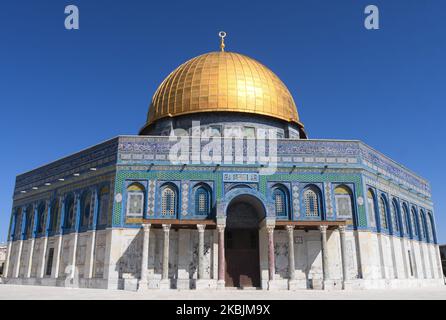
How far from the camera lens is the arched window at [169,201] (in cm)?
1864

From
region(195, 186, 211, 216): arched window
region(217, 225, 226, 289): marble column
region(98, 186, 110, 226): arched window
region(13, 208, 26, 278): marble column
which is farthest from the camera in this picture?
region(13, 208, 26, 278): marble column

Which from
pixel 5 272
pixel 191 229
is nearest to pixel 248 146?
pixel 191 229

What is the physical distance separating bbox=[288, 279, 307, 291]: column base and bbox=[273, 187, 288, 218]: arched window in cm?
297

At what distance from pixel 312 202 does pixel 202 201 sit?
5170 millimetres

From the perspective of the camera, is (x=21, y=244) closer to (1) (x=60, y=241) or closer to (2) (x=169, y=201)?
(1) (x=60, y=241)

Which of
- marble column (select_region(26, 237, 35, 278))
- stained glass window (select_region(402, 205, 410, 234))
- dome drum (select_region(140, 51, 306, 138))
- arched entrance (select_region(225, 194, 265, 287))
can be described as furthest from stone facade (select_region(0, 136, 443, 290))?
dome drum (select_region(140, 51, 306, 138))

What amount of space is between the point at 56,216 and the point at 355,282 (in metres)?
15.8

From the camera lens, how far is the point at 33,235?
75.8 feet

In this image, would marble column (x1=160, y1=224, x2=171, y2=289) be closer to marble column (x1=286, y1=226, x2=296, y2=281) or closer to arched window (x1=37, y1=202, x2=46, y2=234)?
marble column (x1=286, y1=226, x2=296, y2=281)

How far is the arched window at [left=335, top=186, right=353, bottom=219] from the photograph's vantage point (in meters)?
19.0

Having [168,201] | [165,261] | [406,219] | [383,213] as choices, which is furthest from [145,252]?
[406,219]

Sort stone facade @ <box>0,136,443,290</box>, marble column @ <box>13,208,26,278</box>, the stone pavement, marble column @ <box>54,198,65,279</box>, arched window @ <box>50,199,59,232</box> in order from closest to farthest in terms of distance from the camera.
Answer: the stone pavement < stone facade @ <box>0,136,443,290</box> < marble column @ <box>54,198,65,279</box> < arched window @ <box>50,199,59,232</box> < marble column @ <box>13,208,26,278</box>

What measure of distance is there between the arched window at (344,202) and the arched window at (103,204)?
35.8 ft
